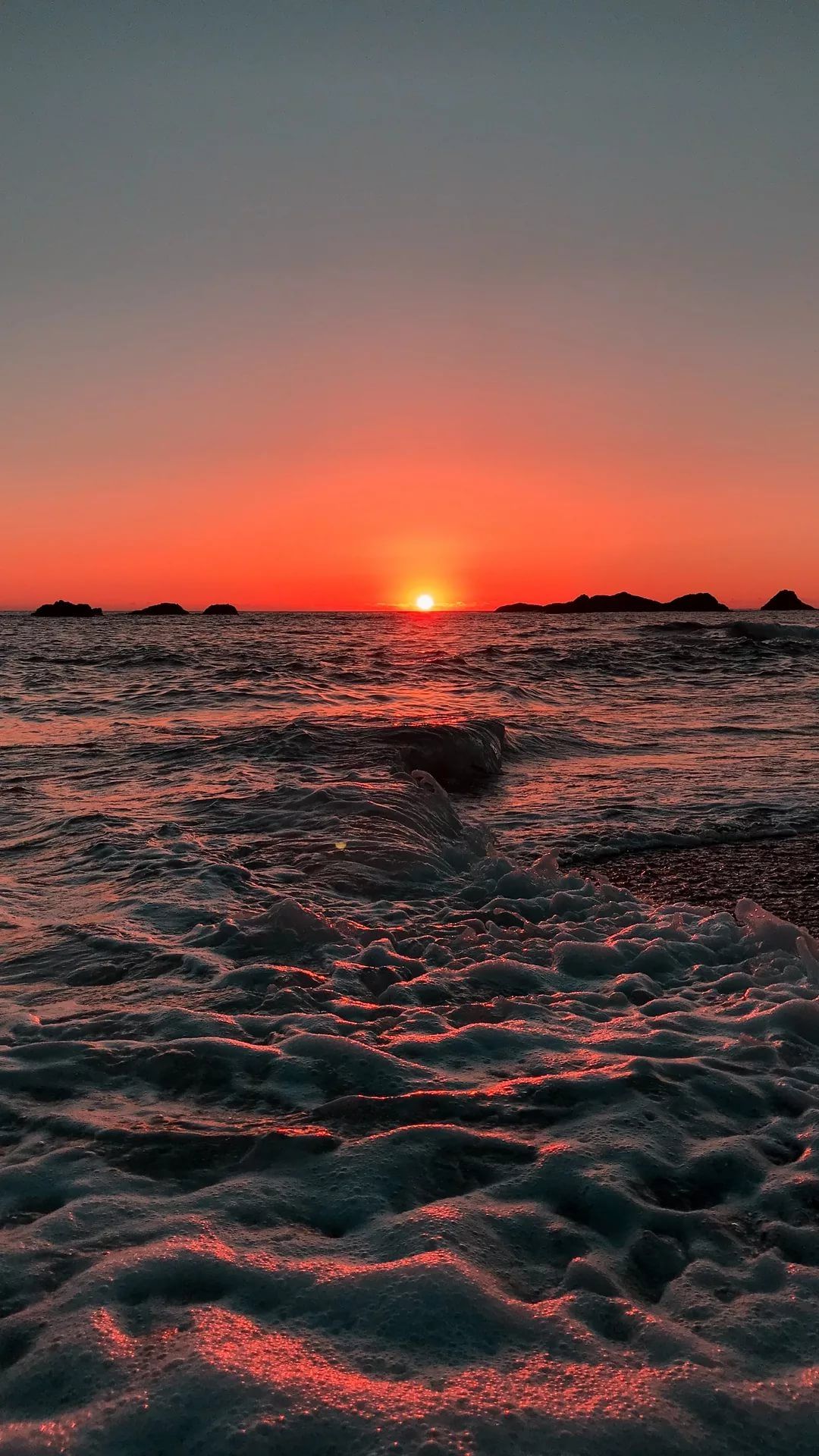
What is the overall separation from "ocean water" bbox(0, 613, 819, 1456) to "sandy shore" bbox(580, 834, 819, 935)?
236mm

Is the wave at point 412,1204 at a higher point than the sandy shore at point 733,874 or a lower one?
lower

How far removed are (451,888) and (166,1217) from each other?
359 cm

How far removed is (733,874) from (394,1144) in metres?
3.98

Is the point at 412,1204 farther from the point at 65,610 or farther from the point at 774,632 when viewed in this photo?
the point at 65,610

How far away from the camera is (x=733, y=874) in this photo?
6.09 meters

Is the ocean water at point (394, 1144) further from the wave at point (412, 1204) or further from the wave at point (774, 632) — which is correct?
the wave at point (774, 632)

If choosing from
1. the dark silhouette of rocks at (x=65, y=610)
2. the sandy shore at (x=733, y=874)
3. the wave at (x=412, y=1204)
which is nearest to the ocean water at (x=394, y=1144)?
the wave at (x=412, y=1204)

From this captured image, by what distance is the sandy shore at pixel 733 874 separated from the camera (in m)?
5.40

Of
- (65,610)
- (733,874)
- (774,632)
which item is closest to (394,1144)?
(733,874)

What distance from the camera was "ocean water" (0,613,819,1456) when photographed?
1.83 meters

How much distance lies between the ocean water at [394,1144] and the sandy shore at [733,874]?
0.24 metres

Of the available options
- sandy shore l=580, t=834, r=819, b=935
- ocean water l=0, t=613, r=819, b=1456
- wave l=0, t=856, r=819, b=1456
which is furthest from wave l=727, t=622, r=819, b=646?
wave l=0, t=856, r=819, b=1456

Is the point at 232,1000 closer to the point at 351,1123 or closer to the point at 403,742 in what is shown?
the point at 351,1123

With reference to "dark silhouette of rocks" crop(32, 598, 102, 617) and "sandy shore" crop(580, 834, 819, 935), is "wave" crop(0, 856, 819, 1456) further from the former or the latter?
"dark silhouette of rocks" crop(32, 598, 102, 617)
